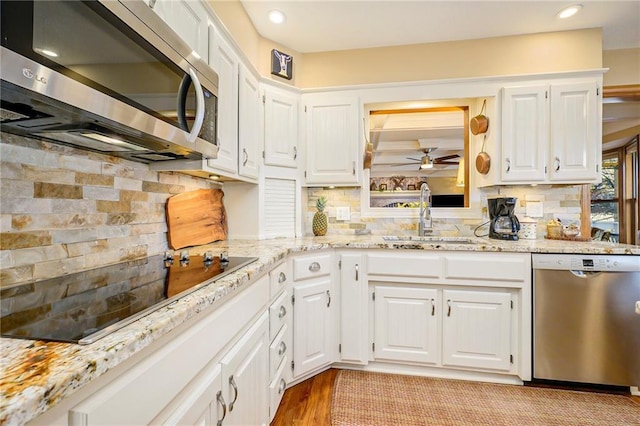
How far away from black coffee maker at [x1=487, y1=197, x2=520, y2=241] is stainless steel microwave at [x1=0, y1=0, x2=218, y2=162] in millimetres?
2141

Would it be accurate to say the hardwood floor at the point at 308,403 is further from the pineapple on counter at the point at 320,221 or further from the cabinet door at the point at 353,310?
the pineapple on counter at the point at 320,221

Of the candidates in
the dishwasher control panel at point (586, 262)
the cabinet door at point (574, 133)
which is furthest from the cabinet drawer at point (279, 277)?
the cabinet door at point (574, 133)

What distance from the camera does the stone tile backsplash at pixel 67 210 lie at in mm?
906

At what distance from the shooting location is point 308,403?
1727mm

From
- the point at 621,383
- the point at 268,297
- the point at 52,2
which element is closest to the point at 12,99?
the point at 52,2

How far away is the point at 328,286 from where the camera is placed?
6.63 ft

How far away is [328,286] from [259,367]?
0.84 metres

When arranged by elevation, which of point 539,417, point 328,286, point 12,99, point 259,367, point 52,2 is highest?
point 52,2

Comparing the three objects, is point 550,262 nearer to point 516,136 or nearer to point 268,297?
point 516,136

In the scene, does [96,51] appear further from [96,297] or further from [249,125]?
[249,125]

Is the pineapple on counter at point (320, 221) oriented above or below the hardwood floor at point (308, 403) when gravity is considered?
above

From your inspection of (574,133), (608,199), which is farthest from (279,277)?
(608,199)

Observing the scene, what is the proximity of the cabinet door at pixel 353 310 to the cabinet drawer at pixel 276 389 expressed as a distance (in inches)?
20.7

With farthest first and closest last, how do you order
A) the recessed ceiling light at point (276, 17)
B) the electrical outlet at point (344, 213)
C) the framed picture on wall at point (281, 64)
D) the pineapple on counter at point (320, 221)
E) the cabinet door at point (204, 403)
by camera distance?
the electrical outlet at point (344, 213), the pineapple on counter at point (320, 221), the framed picture on wall at point (281, 64), the recessed ceiling light at point (276, 17), the cabinet door at point (204, 403)
